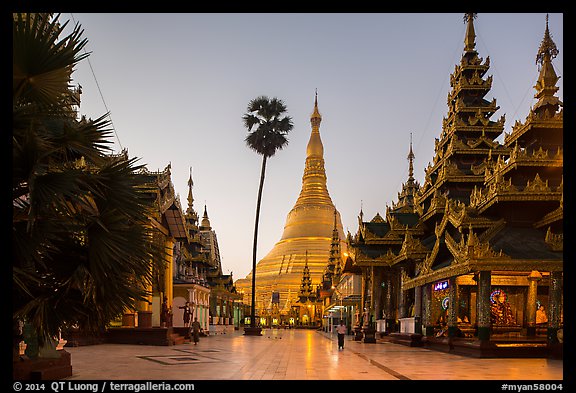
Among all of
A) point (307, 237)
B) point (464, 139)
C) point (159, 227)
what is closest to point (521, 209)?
point (464, 139)

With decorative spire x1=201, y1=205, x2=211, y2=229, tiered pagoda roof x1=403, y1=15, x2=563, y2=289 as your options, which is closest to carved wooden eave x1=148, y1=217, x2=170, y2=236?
tiered pagoda roof x1=403, y1=15, x2=563, y2=289

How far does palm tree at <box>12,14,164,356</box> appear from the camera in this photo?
8.93 meters

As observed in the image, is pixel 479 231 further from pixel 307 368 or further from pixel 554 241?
pixel 307 368

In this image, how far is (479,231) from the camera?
77.2 feet

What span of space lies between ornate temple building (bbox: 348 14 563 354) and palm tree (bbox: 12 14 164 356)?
47.0ft

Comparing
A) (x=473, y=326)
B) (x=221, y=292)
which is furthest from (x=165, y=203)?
(x=221, y=292)

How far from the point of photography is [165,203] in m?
35.5

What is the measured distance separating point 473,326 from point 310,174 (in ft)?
255

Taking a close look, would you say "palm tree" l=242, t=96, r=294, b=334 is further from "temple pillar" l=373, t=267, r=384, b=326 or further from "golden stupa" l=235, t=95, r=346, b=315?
"golden stupa" l=235, t=95, r=346, b=315

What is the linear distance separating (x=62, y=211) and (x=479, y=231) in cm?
1781

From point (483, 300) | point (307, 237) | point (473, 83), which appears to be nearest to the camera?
point (483, 300)

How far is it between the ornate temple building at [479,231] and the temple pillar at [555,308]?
33 millimetres
